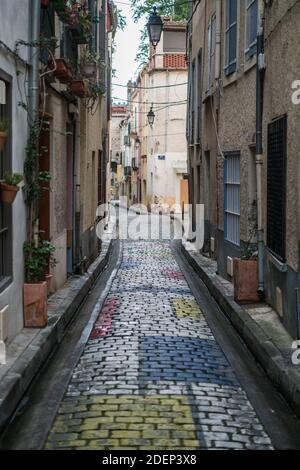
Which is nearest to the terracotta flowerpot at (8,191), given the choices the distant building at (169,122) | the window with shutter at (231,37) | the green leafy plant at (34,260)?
the green leafy plant at (34,260)

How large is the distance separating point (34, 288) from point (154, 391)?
2.62 m

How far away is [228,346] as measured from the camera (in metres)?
8.91

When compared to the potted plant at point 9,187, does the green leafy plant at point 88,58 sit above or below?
above

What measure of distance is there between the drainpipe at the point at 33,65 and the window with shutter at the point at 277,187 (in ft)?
9.87

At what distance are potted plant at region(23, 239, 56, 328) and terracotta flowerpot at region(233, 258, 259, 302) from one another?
3.12 m

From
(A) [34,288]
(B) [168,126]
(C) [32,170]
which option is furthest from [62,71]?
(B) [168,126]

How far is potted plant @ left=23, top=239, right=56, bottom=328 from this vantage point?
879 cm

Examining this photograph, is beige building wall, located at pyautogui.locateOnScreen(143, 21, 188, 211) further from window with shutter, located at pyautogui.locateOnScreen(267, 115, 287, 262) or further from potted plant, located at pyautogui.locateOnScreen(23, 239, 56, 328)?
potted plant, located at pyautogui.locateOnScreen(23, 239, 56, 328)

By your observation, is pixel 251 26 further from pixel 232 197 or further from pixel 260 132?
pixel 232 197

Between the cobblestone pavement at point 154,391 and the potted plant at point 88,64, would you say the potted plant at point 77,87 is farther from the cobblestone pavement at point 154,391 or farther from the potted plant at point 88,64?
the cobblestone pavement at point 154,391

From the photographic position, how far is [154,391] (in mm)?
6707

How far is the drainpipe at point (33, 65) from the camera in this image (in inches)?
350

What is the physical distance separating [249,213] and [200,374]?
492 centimetres

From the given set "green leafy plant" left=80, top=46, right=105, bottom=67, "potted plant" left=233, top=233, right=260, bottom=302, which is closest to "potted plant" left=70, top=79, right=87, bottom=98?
"green leafy plant" left=80, top=46, right=105, bottom=67
